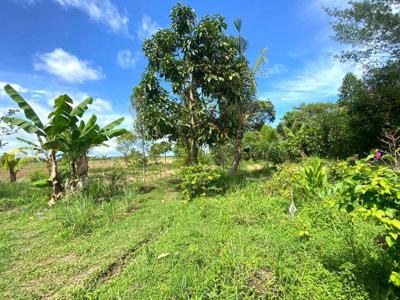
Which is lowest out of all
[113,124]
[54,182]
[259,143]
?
[54,182]

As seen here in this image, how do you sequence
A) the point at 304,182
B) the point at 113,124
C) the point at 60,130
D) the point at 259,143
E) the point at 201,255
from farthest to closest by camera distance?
the point at 259,143, the point at 113,124, the point at 60,130, the point at 304,182, the point at 201,255

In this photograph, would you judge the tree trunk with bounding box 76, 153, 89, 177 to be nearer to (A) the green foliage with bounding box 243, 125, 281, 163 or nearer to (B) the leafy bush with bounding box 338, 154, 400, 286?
(B) the leafy bush with bounding box 338, 154, 400, 286

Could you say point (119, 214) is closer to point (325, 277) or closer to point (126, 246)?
point (126, 246)

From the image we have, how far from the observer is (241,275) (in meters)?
2.44

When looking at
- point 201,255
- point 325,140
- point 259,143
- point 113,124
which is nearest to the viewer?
point 201,255

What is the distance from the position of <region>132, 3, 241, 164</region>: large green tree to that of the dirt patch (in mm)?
5652

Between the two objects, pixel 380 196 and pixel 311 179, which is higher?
pixel 380 196

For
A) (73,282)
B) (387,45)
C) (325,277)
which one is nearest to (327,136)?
(387,45)

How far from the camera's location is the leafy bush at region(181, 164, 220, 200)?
631 centimetres

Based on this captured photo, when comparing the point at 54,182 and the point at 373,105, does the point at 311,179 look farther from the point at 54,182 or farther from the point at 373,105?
the point at 373,105

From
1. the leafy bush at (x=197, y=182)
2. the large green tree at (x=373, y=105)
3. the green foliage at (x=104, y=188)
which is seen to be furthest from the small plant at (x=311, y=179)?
the large green tree at (x=373, y=105)

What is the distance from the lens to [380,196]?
1774mm

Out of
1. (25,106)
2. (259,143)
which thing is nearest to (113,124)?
(25,106)

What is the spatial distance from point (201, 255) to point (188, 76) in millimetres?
6501
